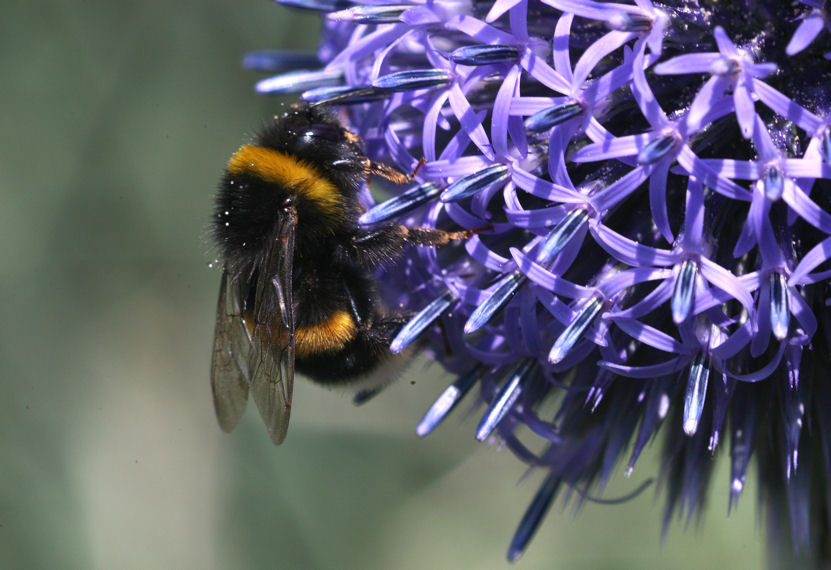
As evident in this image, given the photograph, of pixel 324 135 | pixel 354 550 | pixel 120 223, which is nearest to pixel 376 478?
pixel 354 550

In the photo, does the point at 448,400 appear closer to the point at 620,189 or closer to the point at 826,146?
the point at 620,189

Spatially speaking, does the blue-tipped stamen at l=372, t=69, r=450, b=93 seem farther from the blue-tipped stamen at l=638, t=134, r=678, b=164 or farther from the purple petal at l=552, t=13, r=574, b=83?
the blue-tipped stamen at l=638, t=134, r=678, b=164

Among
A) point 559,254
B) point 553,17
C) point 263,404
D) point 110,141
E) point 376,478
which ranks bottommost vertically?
point 376,478

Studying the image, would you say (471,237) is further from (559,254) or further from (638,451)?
(638,451)

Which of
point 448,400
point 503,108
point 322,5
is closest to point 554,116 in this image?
point 503,108

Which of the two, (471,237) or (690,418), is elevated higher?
(471,237)

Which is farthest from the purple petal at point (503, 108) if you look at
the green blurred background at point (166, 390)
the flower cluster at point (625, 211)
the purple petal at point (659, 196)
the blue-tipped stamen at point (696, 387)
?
the green blurred background at point (166, 390)
